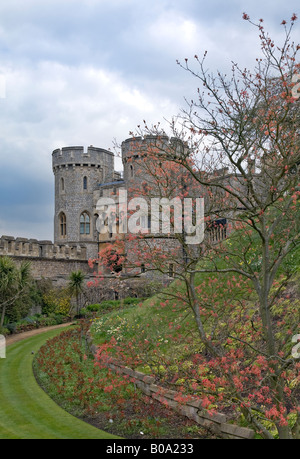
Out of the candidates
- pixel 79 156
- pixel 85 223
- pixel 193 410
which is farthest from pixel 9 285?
pixel 79 156

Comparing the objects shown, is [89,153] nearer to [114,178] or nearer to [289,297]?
[114,178]

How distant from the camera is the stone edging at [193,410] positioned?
7424 millimetres

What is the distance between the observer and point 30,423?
9.25 meters

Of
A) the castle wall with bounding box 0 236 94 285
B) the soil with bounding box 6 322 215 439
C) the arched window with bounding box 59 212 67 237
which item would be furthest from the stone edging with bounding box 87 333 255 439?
the arched window with bounding box 59 212 67 237

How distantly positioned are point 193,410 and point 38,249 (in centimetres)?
2203

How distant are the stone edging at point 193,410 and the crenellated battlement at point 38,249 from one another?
16.9 metres

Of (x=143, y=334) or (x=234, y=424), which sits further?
(x=143, y=334)

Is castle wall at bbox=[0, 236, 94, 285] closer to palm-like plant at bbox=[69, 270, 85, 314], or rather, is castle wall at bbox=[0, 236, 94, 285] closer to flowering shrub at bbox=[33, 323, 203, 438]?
palm-like plant at bbox=[69, 270, 85, 314]

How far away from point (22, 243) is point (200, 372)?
2028cm

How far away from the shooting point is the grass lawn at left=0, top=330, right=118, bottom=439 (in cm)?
854

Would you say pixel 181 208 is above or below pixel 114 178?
below

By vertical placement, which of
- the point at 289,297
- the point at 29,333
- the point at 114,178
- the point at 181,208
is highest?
the point at 114,178

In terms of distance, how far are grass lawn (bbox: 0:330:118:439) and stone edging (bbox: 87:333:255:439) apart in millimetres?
1521
